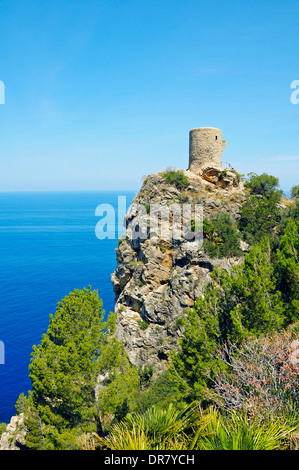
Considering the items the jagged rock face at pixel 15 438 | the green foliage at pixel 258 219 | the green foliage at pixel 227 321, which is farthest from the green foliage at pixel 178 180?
the jagged rock face at pixel 15 438

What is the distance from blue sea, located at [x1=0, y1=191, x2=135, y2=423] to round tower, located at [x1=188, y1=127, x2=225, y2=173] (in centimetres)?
3377

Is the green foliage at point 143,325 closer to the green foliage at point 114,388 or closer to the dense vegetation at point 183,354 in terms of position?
the dense vegetation at point 183,354

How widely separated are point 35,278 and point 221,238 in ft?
178

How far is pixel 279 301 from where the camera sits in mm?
15062

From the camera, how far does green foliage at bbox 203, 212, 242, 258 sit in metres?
25.2

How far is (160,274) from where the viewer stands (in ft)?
88.7

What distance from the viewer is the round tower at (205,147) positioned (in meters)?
29.7

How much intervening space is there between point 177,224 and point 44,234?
95.3 m

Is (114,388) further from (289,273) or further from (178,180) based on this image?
(178,180)

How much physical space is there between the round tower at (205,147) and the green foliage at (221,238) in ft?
20.7

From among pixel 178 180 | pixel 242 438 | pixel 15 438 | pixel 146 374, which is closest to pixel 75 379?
pixel 242 438

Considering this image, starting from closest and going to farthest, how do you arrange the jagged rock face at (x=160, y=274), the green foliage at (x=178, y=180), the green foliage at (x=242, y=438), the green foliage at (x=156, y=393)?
the green foliage at (x=242, y=438) → the green foliage at (x=156, y=393) → the jagged rock face at (x=160, y=274) → the green foliage at (x=178, y=180)

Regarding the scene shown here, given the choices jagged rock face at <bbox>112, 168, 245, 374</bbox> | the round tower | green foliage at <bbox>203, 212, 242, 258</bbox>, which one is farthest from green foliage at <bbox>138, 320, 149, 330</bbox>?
the round tower

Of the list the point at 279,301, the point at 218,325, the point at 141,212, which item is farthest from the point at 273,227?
the point at 218,325
